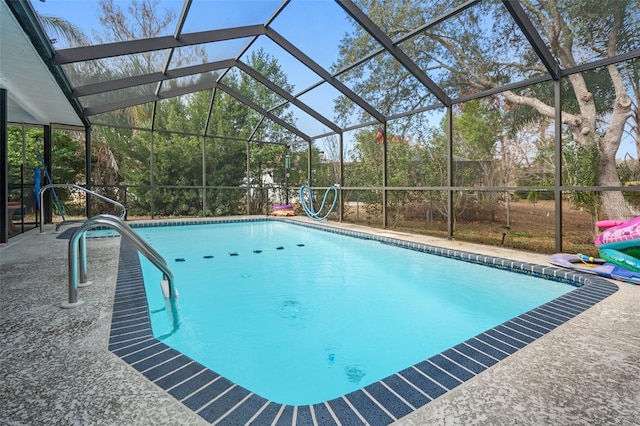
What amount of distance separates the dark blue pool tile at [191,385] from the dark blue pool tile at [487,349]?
145cm

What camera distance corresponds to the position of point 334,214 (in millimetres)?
10570

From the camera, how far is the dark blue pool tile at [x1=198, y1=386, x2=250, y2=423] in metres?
1.33

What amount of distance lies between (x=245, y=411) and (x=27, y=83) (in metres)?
6.46

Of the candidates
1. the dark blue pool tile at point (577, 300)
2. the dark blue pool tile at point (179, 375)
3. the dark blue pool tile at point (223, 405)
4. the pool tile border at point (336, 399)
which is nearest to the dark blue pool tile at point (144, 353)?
the pool tile border at point (336, 399)

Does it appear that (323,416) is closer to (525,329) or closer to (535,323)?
(525,329)

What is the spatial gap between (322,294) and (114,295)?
2.07 meters

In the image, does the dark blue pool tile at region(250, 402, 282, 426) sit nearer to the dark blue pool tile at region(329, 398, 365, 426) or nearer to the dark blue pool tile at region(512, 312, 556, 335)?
the dark blue pool tile at region(329, 398, 365, 426)

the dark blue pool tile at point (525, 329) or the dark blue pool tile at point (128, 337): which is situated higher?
the dark blue pool tile at point (128, 337)

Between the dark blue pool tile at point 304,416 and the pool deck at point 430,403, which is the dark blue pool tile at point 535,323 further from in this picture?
the dark blue pool tile at point 304,416

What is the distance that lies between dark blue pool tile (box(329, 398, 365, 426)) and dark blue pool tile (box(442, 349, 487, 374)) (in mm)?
717

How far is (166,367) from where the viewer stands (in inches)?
66.7

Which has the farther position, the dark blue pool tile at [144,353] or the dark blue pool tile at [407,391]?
the dark blue pool tile at [144,353]

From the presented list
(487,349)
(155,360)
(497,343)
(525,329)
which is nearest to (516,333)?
(525,329)

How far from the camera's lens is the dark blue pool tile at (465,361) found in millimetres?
1725
